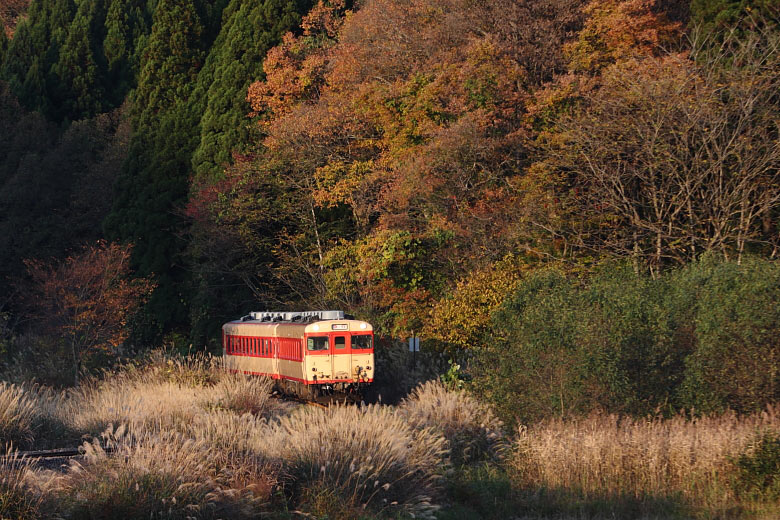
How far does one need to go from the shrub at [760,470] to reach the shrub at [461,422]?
413 centimetres

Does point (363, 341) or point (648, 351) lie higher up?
point (648, 351)

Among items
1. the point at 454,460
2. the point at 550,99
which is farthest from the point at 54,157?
the point at 454,460

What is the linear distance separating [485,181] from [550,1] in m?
6.29

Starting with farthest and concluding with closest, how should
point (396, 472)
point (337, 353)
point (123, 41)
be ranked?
point (123, 41) < point (337, 353) < point (396, 472)

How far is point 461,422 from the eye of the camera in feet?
54.3

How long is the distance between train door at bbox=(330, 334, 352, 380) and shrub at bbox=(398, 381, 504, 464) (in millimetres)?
6766

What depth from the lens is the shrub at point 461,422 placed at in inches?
617

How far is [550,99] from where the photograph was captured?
26594mm

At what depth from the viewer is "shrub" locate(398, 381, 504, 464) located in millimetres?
15664

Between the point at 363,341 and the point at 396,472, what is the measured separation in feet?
41.9

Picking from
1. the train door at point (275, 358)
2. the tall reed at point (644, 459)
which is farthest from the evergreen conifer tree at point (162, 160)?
the tall reed at point (644, 459)

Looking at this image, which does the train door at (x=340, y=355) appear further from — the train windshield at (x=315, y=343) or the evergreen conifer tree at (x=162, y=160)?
the evergreen conifer tree at (x=162, y=160)

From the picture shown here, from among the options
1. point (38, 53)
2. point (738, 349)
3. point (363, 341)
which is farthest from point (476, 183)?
point (38, 53)

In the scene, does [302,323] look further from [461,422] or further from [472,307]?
[461,422]
